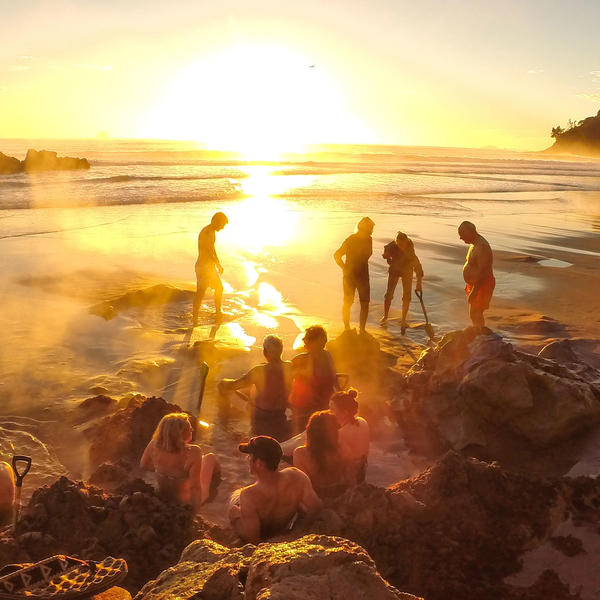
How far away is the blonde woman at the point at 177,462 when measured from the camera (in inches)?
197

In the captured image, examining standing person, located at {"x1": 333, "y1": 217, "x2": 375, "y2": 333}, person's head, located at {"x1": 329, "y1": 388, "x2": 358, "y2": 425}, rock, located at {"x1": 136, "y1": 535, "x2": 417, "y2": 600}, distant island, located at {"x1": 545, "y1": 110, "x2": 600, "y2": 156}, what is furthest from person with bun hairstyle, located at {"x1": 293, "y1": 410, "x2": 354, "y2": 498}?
distant island, located at {"x1": 545, "y1": 110, "x2": 600, "y2": 156}

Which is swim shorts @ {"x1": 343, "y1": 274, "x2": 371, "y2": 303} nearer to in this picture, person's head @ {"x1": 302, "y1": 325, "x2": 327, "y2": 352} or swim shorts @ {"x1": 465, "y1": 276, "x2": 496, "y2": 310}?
swim shorts @ {"x1": 465, "y1": 276, "x2": 496, "y2": 310}

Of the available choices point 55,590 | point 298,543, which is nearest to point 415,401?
point 298,543

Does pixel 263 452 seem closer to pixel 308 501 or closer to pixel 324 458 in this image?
pixel 308 501

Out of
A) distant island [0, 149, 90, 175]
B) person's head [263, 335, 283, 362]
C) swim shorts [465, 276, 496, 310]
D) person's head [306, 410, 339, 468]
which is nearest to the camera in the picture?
person's head [306, 410, 339, 468]

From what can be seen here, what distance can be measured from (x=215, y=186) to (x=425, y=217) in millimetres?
16583

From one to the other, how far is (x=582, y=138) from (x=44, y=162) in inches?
4503

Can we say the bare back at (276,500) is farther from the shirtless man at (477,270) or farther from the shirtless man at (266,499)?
the shirtless man at (477,270)

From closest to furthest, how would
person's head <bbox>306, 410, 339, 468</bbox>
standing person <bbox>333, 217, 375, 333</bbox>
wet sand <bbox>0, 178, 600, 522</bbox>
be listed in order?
person's head <bbox>306, 410, 339, 468</bbox>
wet sand <bbox>0, 178, 600, 522</bbox>
standing person <bbox>333, 217, 375, 333</bbox>

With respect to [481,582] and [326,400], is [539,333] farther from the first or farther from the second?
[481,582]

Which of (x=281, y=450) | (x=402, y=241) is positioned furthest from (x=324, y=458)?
(x=402, y=241)

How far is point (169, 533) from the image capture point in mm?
4707

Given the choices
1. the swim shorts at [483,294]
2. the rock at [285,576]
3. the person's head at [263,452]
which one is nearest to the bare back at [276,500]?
the person's head at [263,452]

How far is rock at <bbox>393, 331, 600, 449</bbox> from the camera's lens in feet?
20.2
